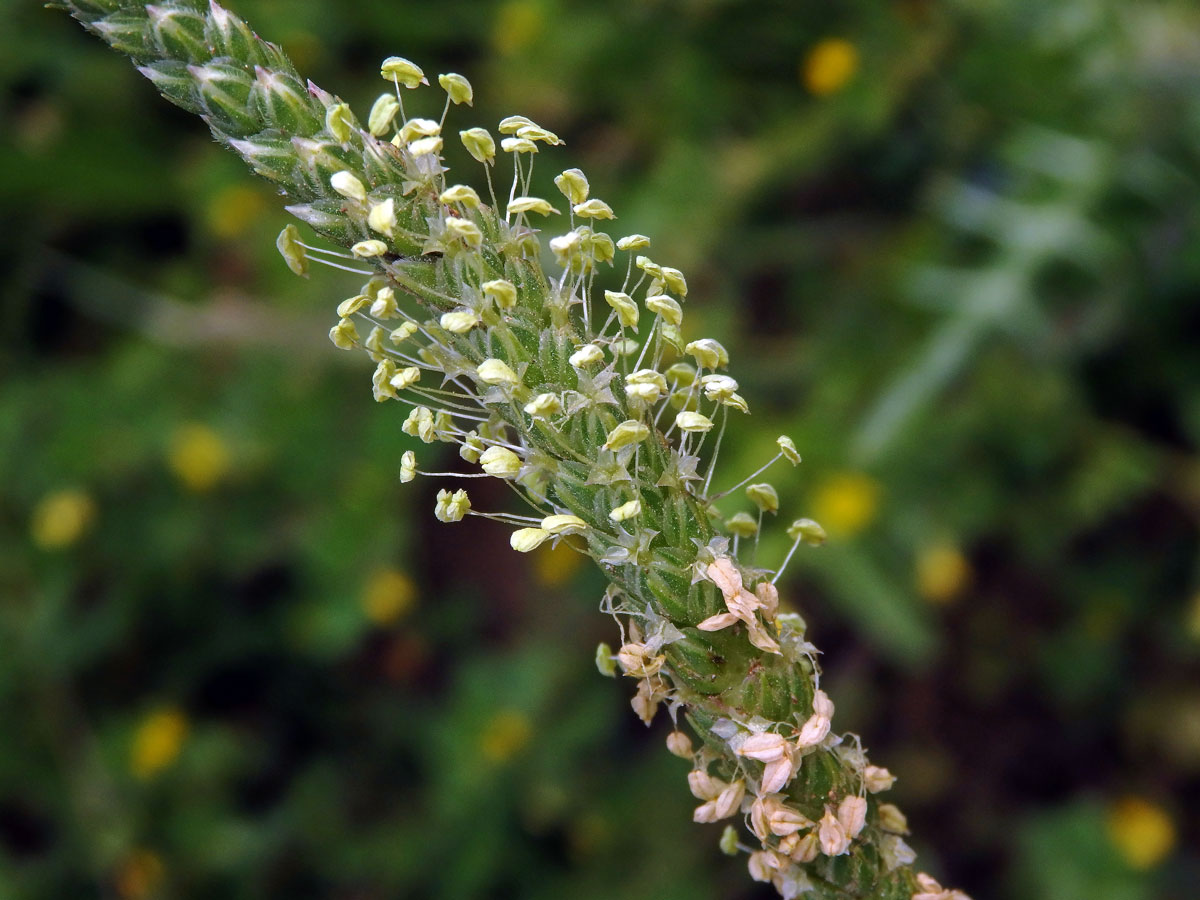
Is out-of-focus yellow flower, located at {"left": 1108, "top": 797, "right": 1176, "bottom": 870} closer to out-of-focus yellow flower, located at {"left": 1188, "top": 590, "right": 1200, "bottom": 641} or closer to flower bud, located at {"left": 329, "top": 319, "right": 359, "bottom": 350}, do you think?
out-of-focus yellow flower, located at {"left": 1188, "top": 590, "right": 1200, "bottom": 641}

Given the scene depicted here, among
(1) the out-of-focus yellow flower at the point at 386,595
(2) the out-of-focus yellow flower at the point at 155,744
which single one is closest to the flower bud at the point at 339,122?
(1) the out-of-focus yellow flower at the point at 386,595

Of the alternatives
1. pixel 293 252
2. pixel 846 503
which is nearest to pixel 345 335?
pixel 293 252

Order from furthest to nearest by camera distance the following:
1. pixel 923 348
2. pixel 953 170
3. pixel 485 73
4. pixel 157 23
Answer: pixel 485 73 → pixel 953 170 → pixel 923 348 → pixel 157 23

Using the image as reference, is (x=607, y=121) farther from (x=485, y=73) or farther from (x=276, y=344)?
(x=276, y=344)

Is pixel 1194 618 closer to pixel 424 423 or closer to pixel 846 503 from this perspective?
pixel 846 503

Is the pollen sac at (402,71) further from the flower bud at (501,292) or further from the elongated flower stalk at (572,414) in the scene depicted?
the flower bud at (501,292)

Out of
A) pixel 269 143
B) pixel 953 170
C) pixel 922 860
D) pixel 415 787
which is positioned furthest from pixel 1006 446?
pixel 269 143

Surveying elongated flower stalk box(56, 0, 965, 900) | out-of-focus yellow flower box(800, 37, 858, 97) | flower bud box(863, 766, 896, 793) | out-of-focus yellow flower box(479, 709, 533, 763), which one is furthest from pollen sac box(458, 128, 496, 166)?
out-of-focus yellow flower box(479, 709, 533, 763)
